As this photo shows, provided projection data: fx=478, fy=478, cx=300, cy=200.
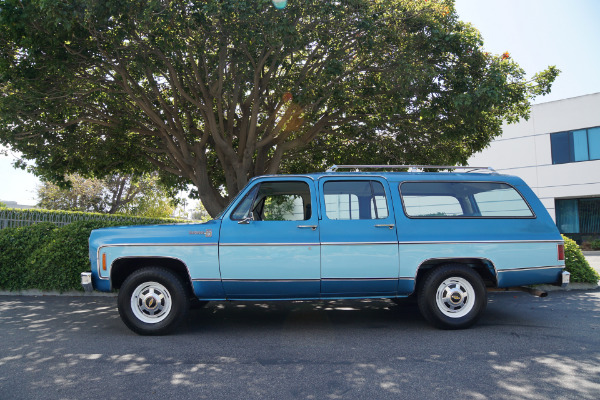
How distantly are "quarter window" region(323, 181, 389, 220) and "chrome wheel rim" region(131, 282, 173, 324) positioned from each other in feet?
7.97

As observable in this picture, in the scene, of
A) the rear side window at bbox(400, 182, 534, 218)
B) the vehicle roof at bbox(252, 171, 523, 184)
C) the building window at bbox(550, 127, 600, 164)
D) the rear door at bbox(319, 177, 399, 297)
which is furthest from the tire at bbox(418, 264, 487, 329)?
the building window at bbox(550, 127, 600, 164)

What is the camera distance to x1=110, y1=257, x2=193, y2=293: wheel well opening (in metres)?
6.45

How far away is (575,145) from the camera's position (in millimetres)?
26438

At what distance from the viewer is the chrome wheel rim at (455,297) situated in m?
6.43

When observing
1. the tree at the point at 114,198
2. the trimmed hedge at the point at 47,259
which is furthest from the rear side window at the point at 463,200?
the tree at the point at 114,198

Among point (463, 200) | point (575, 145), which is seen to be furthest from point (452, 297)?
point (575, 145)

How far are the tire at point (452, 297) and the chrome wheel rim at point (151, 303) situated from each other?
3388 mm

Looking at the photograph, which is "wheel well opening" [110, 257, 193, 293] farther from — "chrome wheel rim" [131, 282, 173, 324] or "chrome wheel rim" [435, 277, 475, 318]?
"chrome wheel rim" [435, 277, 475, 318]

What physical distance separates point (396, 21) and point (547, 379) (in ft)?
26.9

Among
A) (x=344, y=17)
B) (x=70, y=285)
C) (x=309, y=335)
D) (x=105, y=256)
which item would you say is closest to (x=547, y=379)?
(x=309, y=335)

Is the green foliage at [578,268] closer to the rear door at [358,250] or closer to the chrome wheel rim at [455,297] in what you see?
the chrome wheel rim at [455,297]

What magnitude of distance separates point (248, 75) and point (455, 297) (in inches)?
249

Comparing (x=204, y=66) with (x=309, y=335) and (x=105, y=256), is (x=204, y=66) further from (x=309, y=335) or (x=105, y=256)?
(x=309, y=335)

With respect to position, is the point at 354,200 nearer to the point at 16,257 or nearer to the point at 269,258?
the point at 269,258
